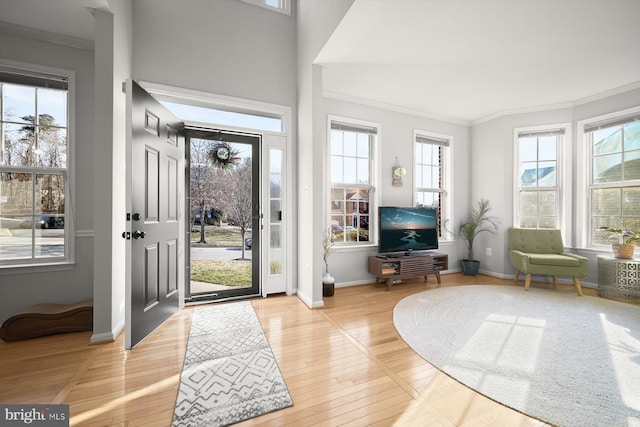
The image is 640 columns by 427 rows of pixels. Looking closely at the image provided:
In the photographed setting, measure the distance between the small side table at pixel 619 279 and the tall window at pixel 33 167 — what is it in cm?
658

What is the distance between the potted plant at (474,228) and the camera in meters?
4.68

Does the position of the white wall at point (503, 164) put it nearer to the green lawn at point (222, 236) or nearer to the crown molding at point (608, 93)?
the crown molding at point (608, 93)

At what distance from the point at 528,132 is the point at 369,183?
2963mm

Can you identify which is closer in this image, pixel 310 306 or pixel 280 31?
pixel 310 306

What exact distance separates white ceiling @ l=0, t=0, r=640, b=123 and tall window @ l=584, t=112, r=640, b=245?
56cm

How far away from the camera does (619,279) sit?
11.2ft

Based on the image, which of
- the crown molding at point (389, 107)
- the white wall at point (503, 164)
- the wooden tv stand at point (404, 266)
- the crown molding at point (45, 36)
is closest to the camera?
the crown molding at point (45, 36)

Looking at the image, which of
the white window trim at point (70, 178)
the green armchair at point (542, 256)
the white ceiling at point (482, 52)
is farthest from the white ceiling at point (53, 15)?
the green armchair at point (542, 256)

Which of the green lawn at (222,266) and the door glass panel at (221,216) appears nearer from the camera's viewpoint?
the door glass panel at (221,216)

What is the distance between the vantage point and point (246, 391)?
1.60m

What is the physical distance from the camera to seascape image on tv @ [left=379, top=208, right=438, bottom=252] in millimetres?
4059

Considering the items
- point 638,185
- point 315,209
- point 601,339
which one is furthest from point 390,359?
point 638,185

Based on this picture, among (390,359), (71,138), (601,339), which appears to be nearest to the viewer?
(390,359)

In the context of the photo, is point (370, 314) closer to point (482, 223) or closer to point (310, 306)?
point (310, 306)
